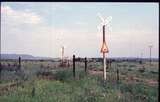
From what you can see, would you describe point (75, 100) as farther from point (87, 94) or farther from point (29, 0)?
point (29, 0)

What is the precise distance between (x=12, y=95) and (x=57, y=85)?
293 centimetres

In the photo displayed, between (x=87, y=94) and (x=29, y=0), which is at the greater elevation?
(x=29, y=0)

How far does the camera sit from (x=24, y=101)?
9.98m

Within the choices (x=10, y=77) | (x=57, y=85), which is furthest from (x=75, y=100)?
(x=10, y=77)

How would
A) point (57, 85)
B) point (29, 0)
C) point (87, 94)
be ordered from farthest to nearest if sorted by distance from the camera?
point (57, 85)
point (87, 94)
point (29, 0)

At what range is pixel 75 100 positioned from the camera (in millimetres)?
10414

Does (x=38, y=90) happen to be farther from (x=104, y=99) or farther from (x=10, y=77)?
(x=10, y=77)

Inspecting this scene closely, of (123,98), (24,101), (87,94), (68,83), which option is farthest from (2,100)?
(68,83)

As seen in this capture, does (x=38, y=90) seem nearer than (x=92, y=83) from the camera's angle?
Yes

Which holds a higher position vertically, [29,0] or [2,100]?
[29,0]

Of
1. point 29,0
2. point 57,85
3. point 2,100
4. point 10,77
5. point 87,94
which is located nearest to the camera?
point 29,0

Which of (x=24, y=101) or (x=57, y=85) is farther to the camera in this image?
(x=57, y=85)

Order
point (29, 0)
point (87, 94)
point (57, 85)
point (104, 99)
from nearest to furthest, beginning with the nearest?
point (29, 0) < point (104, 99) < point (87, 94) < point (57, 85)

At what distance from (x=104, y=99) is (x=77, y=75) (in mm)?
6060
